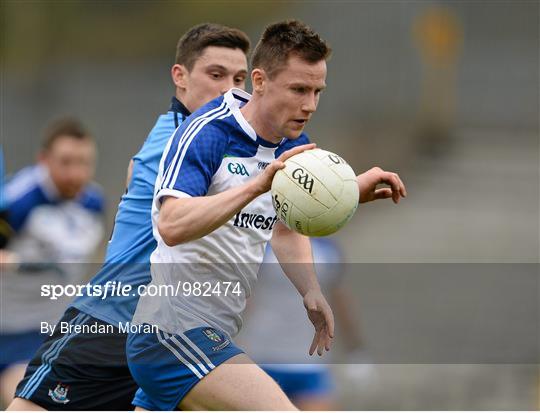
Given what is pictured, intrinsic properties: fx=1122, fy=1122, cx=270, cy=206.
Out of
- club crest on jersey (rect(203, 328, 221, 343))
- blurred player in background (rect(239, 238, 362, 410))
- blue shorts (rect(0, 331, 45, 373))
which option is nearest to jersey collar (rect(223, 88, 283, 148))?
club crest on jersey (rect(203, 328, 221, 343))

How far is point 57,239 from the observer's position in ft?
33.8

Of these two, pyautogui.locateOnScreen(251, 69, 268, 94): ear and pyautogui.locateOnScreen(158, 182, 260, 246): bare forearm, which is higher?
pyautogui.locateOnScreen(251, 69, 268, 94): ear

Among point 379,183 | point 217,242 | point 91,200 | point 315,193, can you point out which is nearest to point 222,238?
point 217,242

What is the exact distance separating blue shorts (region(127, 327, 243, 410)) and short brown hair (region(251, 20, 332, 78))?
1328mm

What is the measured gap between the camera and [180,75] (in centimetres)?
659

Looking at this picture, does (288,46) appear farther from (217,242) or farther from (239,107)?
(217,242)

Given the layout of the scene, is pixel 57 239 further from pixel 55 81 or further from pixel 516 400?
pixel 55 81

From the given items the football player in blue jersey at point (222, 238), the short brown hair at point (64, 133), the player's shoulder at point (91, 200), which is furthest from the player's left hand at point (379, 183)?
the player's shoulder at point (91, 200)

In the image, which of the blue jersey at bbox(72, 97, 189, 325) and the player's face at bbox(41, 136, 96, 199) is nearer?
the blue jersey at bbox(72, 97, 189, 325)

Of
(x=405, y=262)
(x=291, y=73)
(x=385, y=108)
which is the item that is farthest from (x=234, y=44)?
(x=385, y=108)

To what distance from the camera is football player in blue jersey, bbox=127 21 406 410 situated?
16.9ft

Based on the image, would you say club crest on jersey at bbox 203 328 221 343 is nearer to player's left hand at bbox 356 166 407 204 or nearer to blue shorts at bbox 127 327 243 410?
blue shorts at bbox 127 327 243 410

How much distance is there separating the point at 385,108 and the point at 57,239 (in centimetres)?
1385

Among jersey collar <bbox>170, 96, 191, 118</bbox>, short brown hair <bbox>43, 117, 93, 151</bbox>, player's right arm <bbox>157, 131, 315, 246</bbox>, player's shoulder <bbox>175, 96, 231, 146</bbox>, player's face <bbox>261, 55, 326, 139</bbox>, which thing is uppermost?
short brown hair <bbox>43, 117, 93, 151</bbox>
